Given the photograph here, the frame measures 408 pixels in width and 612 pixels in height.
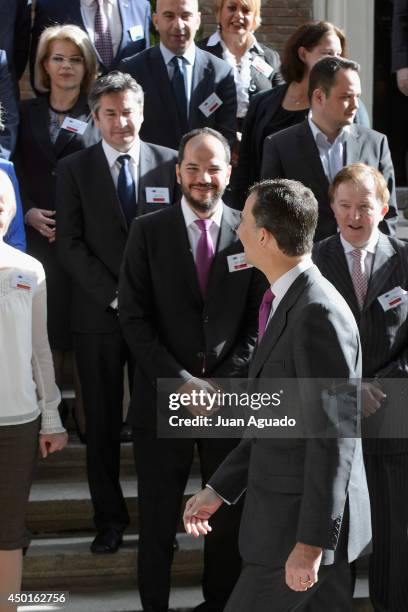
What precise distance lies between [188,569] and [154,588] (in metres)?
0.50

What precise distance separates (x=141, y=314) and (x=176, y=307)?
15 cm

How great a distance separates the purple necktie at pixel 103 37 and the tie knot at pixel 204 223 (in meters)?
1.95

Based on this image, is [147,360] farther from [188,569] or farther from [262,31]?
[262,31]

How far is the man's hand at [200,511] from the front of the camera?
125 inches

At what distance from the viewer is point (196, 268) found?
4.44 meters

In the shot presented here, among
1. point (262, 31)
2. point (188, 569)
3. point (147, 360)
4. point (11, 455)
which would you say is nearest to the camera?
point (11, 455)

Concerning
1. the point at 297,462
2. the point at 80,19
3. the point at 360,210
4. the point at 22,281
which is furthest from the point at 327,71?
the point at 297,462

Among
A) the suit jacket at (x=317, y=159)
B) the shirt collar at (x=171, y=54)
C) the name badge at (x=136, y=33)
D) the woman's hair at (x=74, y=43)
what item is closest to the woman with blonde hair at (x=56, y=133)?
the woman's hair at (x=74, y=43)

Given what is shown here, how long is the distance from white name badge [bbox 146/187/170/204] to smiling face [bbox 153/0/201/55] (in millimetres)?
1173

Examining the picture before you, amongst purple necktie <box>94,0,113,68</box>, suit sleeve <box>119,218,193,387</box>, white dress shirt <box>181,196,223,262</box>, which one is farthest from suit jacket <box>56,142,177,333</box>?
purple necktie <box>94,0,113,68</box>

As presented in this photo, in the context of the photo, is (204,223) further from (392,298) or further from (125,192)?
(392,298)

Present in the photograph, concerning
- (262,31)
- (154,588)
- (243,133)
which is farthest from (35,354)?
(262,31)

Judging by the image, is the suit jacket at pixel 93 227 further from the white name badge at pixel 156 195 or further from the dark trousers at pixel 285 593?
the dark trousers at pixel 285 593

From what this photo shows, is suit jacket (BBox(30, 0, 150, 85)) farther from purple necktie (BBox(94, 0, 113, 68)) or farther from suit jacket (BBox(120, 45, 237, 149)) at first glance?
suit jacket (BBox(120, 45, 237, 149))
